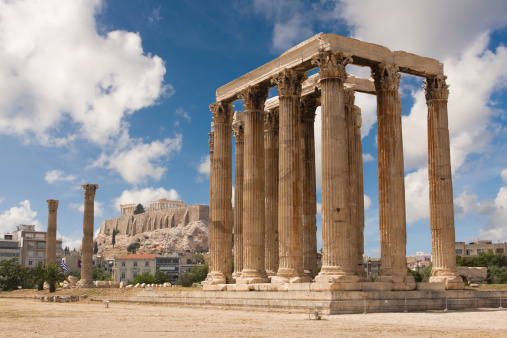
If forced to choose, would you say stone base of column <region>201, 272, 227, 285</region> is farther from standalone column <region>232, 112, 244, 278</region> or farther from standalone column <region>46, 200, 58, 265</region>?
standalone column <region>46, 200, 58, 265</region>

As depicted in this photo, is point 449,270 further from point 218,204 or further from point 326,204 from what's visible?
point 218,204

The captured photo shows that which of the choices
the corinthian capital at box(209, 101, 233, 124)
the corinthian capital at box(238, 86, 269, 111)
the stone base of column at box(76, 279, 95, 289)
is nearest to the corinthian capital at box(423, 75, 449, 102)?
the corinthian capital at box(238, 86, 269, 111)

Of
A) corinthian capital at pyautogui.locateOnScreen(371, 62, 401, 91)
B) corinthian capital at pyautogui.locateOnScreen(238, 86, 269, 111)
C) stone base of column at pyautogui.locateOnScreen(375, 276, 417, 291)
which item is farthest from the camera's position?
corinthian capital at pyautogui.locateOnScreen(238, 86, 269, 111)

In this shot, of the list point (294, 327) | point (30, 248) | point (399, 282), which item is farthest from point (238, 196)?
point (30, 248)

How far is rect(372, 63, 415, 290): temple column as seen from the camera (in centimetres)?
3198

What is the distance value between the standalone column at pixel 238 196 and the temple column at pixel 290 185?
378 inches

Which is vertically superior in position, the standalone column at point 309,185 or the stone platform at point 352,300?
the standalone column at point 309,185

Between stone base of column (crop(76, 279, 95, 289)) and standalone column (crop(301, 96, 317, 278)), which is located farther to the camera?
stone base of column (crop(76, 279, 95, 289))

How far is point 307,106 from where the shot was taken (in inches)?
1660

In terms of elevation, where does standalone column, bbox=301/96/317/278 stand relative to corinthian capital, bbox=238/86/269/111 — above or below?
below

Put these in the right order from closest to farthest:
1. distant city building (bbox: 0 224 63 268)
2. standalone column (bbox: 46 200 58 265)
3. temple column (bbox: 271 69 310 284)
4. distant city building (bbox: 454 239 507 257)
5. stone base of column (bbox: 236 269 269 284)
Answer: temple column (bbox: 271 69 310 284) → stone base of column (bbox: 236 269 269 284) → standalone column (bbox: 46 200 58 265) → distant city building (bbox: 454 239 507 257) → distant city building (bbox: 0 224 63 268)

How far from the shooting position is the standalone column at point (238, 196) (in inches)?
1753

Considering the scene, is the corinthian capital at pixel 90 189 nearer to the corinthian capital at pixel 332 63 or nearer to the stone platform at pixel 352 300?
the stone platform at pixel 352 300

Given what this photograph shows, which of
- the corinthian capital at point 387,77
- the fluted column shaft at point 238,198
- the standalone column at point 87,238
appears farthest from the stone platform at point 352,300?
the standalone column at point 87,238
